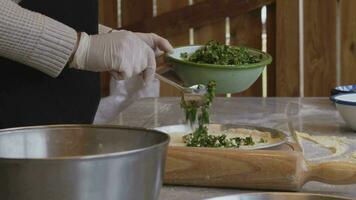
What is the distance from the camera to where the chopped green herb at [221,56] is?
1.66 m

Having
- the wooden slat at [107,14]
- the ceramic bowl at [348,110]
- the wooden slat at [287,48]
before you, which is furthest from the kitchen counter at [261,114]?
the wooden slat at [107,14]

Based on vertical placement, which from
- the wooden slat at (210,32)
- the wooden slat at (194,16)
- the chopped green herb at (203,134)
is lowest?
the chopped green herb at (203,134)

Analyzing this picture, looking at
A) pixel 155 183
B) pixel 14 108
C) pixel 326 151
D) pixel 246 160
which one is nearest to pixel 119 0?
pixel 14 108

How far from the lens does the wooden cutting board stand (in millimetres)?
988

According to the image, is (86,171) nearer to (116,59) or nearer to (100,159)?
(100,159)

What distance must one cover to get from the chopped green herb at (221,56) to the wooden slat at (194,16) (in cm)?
149

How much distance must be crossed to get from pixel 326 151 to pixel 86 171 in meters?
0.76

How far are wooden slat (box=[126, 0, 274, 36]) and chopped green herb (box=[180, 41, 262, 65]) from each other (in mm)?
1491

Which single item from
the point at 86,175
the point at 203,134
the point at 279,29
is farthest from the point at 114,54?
the point at 279,29

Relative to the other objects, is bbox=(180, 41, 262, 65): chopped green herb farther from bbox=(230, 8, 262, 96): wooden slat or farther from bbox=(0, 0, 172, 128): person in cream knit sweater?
bbox=(230, 8, 262, 96): wooden slat

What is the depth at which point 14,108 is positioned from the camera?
1.54 meters

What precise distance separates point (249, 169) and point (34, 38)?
0.50m

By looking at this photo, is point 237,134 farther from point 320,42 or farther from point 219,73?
point 320,42

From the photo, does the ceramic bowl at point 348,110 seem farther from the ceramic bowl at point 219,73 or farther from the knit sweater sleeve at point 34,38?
the knit sweater sleeve at point 34,38
